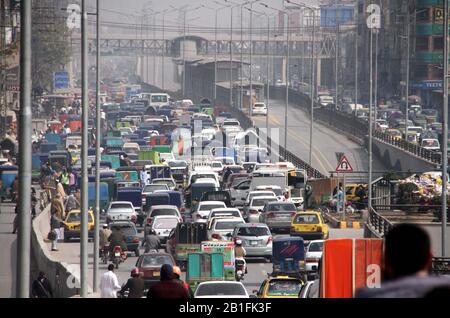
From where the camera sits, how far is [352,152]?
282 feet

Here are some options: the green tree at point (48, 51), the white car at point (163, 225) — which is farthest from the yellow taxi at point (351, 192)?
the green tree at point (48, 51)

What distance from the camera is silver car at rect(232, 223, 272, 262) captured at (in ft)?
121

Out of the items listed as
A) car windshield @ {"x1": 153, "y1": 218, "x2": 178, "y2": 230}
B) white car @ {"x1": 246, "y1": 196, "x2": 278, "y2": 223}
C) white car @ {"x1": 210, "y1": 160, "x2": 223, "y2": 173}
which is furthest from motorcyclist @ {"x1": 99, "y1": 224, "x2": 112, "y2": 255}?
white car @ {"x1": 210, "y1": 160, "x2": 223, "y2": 173}

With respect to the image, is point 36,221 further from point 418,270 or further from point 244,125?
point 244,125

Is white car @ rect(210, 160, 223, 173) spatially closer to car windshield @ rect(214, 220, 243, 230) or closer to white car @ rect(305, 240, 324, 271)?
car windshield @ rect(214, 220, 243, 230)

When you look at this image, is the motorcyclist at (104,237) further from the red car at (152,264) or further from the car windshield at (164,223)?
the red car at (152,264)

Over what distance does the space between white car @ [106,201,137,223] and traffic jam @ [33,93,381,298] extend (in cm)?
5

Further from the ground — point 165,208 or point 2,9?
point 2,9

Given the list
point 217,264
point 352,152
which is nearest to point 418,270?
point 217,264

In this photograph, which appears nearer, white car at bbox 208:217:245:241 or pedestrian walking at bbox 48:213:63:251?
white car at bbox 208:217:245:241

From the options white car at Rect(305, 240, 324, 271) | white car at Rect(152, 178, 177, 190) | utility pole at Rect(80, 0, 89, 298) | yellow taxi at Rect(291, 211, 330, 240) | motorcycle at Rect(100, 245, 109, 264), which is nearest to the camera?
utility pole at Rect(80, 0, 89, 298)

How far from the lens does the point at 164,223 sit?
41.0 meters
